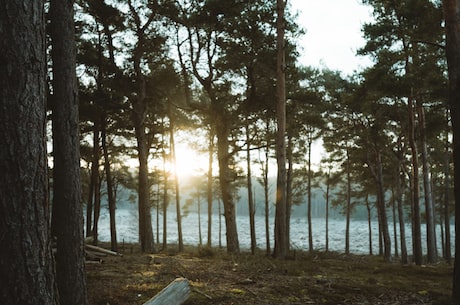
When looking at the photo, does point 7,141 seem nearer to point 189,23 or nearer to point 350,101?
point 189,23

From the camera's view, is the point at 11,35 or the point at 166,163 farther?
the point at 166,163

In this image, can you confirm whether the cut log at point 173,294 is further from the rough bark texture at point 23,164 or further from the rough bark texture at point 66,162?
the rough bark texture at point 66,162

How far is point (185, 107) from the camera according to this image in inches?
584

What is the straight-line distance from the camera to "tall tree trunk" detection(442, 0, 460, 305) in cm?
582

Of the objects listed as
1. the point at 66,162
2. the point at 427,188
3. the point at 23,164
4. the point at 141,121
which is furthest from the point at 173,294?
the point at 427,188

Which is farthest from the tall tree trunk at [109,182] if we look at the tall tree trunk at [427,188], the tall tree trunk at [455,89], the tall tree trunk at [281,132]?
the tall tree trunk at [427,188]

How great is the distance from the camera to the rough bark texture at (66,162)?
205 inches

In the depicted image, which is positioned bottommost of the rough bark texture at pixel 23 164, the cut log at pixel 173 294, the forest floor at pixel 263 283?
the forest floor at pixel 263 283

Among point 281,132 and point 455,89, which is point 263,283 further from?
point 281,132

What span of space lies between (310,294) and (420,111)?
11876mm

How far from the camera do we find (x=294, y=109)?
1544 centimetres

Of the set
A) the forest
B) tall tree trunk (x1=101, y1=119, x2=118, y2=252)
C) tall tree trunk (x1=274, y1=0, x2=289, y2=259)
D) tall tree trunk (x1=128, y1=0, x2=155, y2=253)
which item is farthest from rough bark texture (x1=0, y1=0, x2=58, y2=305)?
tall tree trunk (x1=101, y1=119, x2=118, y2=252)

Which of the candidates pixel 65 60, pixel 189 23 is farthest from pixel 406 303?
pixel 189 23

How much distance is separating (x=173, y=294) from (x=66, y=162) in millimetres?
2760
